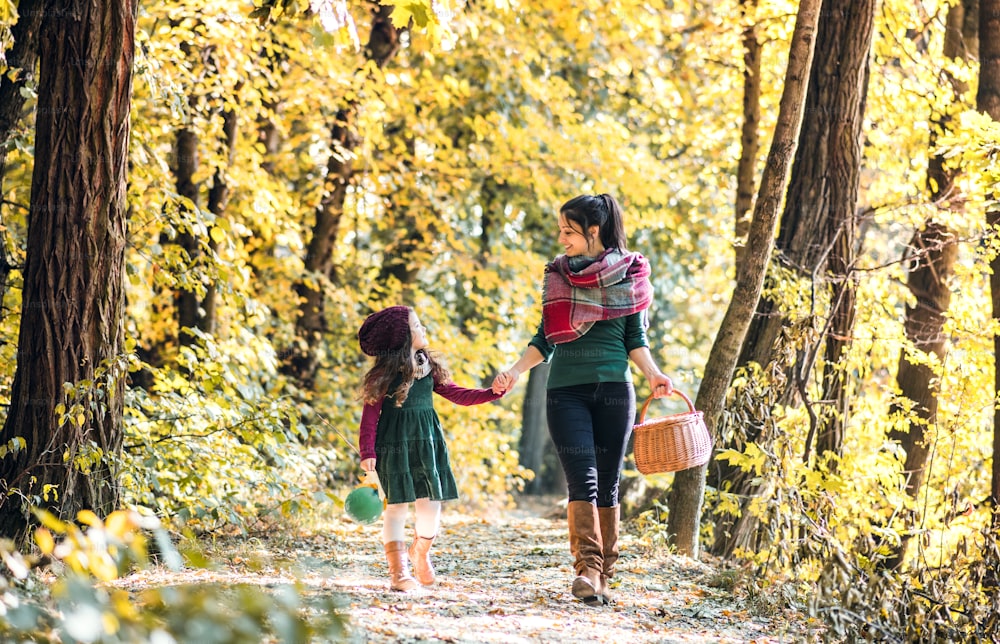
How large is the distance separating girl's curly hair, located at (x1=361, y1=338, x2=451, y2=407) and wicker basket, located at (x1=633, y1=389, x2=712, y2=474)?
112 cm

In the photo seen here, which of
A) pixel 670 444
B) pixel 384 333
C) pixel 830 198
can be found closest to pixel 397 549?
pixel 384 333

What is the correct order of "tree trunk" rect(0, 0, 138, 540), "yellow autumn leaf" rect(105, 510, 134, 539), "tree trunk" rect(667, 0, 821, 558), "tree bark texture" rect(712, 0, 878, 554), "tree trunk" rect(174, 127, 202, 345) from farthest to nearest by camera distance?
"tree trunk" rect(174, 127, 202, 345) → "tree bark texture" rect(712, 0, 878, 554) → "tree trunk" rect(667, 0, 821, 558) → "tree trunk" rect(0, 0, 138, 540) → "yellow autumn leaf" rect(105, 510, 134, 539)

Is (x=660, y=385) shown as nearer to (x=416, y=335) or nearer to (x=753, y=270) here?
(x=416, y=335)

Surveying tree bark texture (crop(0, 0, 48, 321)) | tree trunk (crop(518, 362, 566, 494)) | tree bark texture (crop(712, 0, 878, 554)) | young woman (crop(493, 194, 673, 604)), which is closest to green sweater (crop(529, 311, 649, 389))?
young woman (crop(493, 194, 673, 604))

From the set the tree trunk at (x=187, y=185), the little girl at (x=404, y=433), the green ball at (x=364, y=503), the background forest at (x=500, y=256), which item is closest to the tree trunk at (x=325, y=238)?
the background forest at (x=500, y=256)

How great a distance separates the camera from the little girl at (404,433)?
15.6 ft

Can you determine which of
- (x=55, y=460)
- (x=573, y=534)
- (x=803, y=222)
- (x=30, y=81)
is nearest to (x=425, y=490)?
(x=573, y=534)

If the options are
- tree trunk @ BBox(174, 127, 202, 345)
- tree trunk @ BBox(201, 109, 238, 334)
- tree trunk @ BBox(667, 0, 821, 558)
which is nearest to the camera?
tree trunk @ BBox(667, 0, 821, 558)

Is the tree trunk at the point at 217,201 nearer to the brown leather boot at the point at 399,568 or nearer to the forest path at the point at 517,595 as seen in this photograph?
the forest path at the point at 517,595

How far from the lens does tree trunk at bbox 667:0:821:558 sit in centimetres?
576

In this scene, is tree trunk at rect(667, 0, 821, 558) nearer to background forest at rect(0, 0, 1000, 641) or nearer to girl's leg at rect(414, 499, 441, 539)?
background forest at rect(0, 0, 1000, 641)

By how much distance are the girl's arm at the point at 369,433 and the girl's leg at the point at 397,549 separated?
239 mm

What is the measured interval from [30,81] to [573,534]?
12.2 ft

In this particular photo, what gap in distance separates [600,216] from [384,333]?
47.0 inches
